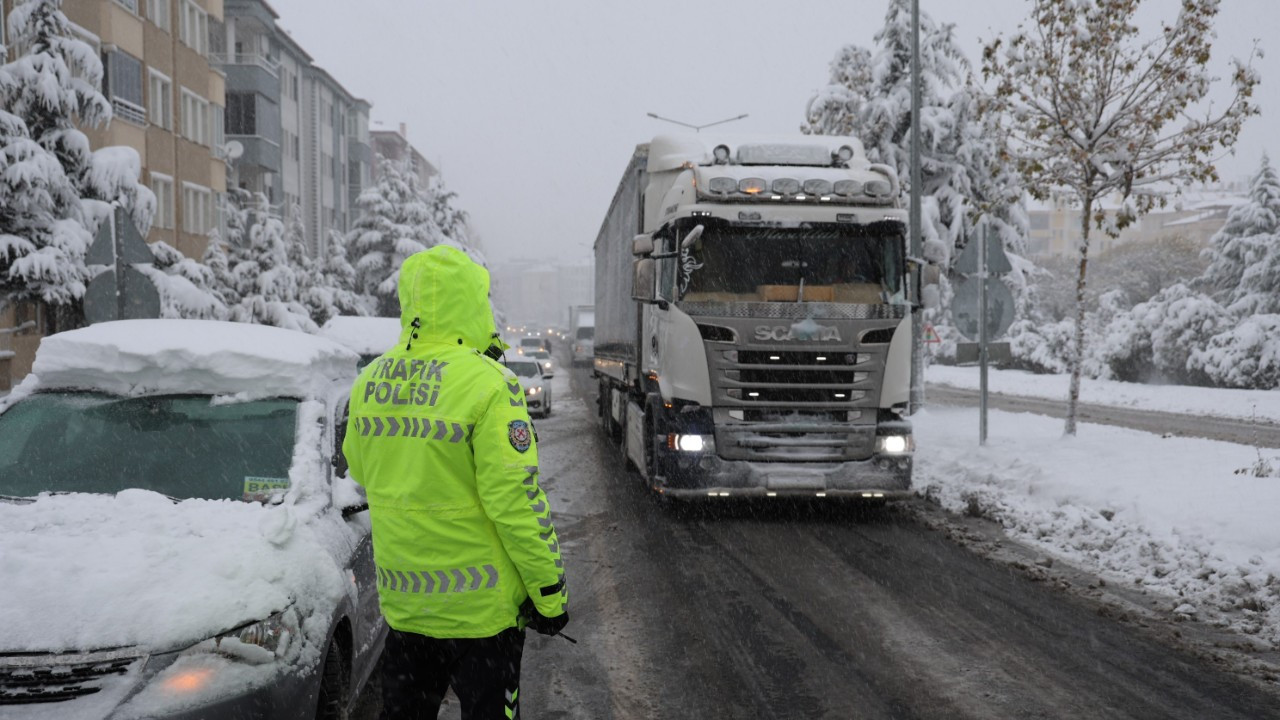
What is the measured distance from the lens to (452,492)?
3096 mm

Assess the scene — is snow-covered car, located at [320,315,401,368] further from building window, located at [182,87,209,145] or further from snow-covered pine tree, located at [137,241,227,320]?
building window, located at [182,87,209,145]

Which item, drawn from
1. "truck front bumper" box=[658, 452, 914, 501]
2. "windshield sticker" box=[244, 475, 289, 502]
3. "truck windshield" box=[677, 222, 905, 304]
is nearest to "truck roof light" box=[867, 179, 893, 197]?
"truck windshield" box=[677, 222, 905, 304]

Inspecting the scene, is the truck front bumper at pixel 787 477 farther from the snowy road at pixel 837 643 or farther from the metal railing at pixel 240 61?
the metal railing at pixel 240 61

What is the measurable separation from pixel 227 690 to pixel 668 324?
747cm

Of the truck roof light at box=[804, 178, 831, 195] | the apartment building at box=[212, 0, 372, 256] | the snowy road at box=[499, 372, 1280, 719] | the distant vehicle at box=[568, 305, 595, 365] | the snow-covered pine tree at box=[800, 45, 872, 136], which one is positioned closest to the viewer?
the snowy road at box=[499, 372, 1280, 719]

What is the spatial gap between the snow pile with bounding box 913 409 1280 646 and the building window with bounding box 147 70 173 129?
24.0 m

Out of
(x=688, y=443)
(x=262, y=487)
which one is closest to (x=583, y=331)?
(x=688, y=443)

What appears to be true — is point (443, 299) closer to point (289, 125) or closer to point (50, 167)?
point (50, 167)

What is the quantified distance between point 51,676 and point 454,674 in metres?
1.25

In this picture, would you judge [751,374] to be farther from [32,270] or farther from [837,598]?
[32,270]

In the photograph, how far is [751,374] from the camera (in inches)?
399

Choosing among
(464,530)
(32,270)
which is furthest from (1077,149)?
(32,270)

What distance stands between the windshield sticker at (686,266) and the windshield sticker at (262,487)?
6160 millimetres

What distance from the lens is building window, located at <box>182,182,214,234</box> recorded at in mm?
31062
